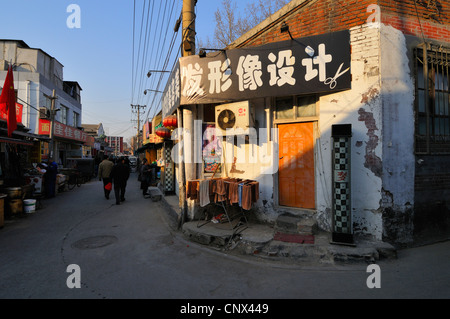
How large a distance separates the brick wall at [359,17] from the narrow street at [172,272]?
4930 millimetres

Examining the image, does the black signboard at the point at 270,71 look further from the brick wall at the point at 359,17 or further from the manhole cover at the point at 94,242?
the manhole cover at the point at 94,242

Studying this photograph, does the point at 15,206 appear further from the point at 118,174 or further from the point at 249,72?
the point at 249,72

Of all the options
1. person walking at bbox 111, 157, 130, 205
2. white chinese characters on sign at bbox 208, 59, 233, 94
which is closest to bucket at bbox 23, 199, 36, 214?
person walking at bbox 111, 157, 130, 205

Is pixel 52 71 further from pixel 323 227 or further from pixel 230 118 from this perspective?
pixel 323 227

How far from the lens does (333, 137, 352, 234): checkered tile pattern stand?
14.9ft

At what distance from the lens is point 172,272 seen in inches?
154

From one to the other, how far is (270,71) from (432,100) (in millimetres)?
3891

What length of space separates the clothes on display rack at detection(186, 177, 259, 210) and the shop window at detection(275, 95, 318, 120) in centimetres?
198

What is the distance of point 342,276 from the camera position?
12.2 feet

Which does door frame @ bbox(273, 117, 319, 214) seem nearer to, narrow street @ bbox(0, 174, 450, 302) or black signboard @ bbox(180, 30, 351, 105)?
black signboard @ bbox(180, 30, 351, 105)
